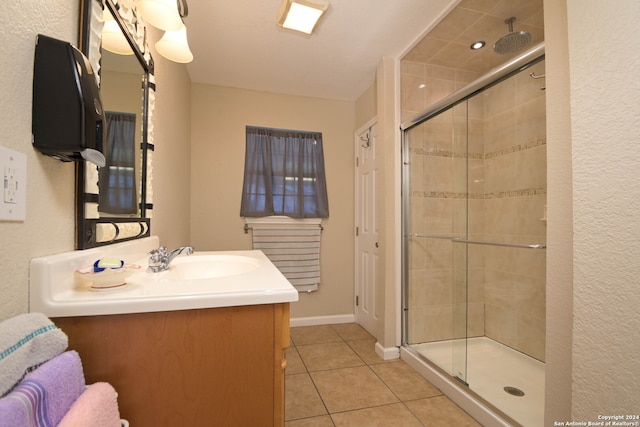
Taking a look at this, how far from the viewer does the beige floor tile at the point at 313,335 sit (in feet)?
8.41

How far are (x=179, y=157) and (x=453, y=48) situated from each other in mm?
2265

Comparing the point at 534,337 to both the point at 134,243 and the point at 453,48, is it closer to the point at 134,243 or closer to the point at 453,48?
the point at 453,48

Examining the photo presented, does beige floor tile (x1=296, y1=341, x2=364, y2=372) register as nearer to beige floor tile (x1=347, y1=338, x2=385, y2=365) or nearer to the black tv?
beige floor tile (x1=347, y1=338, x2=385, y2=365)

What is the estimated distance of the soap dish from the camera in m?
0.72

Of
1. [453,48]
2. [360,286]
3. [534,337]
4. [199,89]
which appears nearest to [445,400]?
[534,337]

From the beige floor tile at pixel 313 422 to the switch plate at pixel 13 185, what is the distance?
5.05 feet

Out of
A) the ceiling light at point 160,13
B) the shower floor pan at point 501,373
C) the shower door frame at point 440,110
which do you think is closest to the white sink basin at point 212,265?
the ceiling light at point 160,13

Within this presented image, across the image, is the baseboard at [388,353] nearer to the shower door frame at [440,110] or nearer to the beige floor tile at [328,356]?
the shower door frame at [440,110]

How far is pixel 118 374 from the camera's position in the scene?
65 cm

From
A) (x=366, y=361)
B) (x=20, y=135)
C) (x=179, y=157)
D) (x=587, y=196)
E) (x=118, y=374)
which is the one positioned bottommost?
(x=366, y=361)

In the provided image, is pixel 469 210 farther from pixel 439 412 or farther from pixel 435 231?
pixel 439 412

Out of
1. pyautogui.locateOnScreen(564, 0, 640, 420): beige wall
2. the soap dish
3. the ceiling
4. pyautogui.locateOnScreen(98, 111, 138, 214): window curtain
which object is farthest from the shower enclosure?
the soap dish

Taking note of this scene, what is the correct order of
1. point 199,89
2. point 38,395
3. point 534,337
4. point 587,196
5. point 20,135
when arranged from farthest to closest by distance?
1. point 199,89
2. point 534,337
3. point 587,196
4. point 20,135
5. point 38,395

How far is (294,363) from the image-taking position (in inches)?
84.7
